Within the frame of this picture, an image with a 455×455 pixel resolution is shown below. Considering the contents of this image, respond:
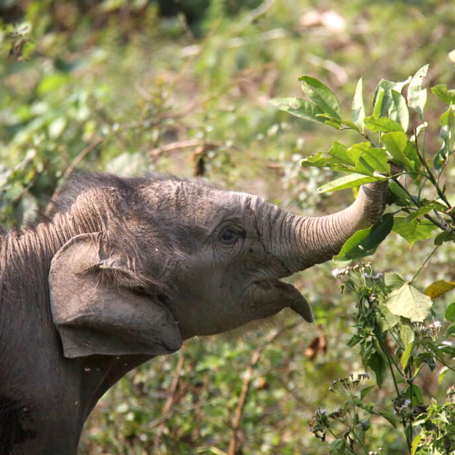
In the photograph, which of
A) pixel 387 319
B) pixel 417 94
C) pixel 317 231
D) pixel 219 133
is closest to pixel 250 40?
pixel 219 133

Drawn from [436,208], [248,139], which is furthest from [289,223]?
[248,139]

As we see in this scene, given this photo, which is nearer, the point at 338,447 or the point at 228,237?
the point at 338,447

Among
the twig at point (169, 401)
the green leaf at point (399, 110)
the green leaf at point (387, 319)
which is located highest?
the green leaf at point (399, 110)

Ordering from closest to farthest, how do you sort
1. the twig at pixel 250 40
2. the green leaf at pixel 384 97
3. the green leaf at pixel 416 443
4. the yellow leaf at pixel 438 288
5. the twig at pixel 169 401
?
the green leaf at pixel 416 443, the green leaf at pixel 384 97, the yellow leaf at pixel 438 288, the twig at pixel 169 401, the twig at pixel 250 40

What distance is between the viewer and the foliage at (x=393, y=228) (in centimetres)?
359

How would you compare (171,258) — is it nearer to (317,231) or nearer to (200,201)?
(200,201)

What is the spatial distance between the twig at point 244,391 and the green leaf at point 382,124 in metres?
2.50

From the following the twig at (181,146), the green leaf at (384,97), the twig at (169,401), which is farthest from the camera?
the twig at (181,146)

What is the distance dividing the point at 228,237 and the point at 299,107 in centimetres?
67

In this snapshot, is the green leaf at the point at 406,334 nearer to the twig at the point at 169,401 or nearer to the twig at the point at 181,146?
the twig at the point at 169,401

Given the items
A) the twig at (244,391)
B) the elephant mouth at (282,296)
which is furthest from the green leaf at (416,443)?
the twig at (244,391)

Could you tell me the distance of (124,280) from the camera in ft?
12.6

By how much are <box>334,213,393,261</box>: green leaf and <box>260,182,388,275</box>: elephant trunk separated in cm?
4

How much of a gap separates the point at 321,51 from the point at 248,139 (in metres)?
2.00
